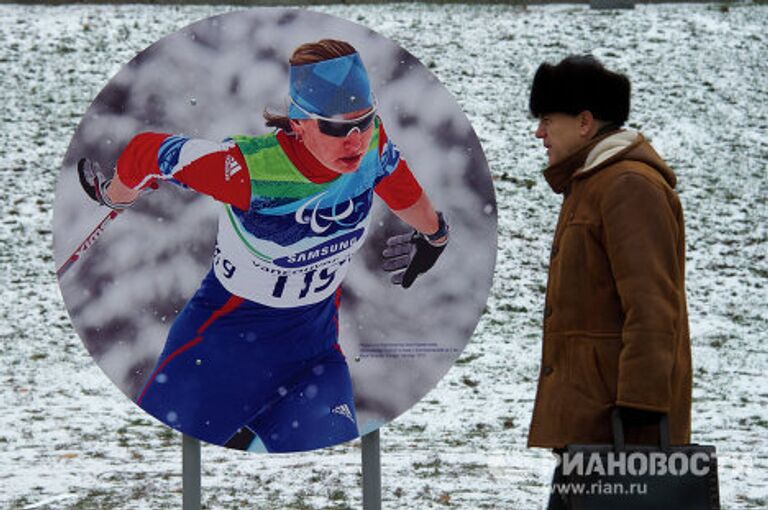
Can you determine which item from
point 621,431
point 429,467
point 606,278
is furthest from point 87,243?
→ point 429,467

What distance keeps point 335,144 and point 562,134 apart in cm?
93

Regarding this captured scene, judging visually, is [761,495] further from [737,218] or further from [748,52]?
[748,52]

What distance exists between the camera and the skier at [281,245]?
352 centimetres

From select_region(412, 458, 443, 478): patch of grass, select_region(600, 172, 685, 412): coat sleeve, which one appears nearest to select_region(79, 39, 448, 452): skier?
select_region(600, 172, 685, 412): coat sleeve

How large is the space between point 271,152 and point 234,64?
11.6 inches

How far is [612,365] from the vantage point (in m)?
2.65

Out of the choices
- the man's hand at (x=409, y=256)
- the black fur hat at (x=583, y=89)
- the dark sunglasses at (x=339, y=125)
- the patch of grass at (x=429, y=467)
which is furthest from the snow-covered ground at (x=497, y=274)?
the black fur hat at (x=583, y=89)

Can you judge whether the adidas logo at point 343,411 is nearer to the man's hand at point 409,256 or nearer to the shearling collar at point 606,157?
the man's hand at point 409,256

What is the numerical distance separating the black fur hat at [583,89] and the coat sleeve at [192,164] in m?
1.10

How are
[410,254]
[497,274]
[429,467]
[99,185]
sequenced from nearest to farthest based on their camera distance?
[99,185] → [410,254] → [429,467] → [497,274]

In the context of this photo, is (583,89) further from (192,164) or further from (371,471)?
(371,471)

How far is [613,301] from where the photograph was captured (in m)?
2.65

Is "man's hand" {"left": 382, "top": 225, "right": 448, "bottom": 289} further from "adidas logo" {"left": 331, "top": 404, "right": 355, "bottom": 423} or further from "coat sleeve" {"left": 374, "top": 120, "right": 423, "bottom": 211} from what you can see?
"adidas logo" {"left": 331, "top": 404, "right": 355, "bottom": 423}

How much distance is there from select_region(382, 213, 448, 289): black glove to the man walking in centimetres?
80
